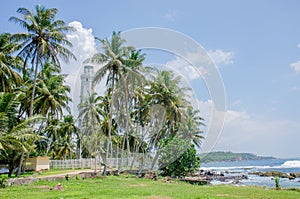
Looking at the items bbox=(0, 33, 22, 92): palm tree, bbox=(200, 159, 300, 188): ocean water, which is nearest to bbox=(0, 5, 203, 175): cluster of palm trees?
bbox=(0, 33, 22, 92): palm tree

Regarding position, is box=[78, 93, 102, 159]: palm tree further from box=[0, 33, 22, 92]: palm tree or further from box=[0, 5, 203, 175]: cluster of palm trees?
box=[0, 33, 22, 92]: palm tree

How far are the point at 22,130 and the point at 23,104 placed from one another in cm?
1199

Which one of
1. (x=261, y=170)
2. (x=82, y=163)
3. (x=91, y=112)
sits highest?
(x=91, y=112)

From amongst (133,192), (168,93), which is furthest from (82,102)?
(133,192)

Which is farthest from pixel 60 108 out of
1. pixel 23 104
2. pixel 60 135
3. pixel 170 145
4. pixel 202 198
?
pixel 202 198

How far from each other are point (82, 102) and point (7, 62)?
16144mm

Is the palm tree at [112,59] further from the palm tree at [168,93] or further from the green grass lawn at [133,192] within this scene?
the green grass lawn at [133,192]

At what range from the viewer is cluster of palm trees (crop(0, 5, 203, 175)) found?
21047mm

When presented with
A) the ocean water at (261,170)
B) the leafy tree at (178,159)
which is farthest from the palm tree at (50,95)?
the ocean water at (261,170)

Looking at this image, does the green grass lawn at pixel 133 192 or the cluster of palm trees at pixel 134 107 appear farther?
the cluster of palm trees at pixel 134 107

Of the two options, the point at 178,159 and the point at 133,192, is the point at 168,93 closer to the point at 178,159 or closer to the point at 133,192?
the point at 178,159

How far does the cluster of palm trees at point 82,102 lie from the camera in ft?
69.1

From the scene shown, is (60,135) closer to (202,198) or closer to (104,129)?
(104,129)

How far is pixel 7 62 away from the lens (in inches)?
905
